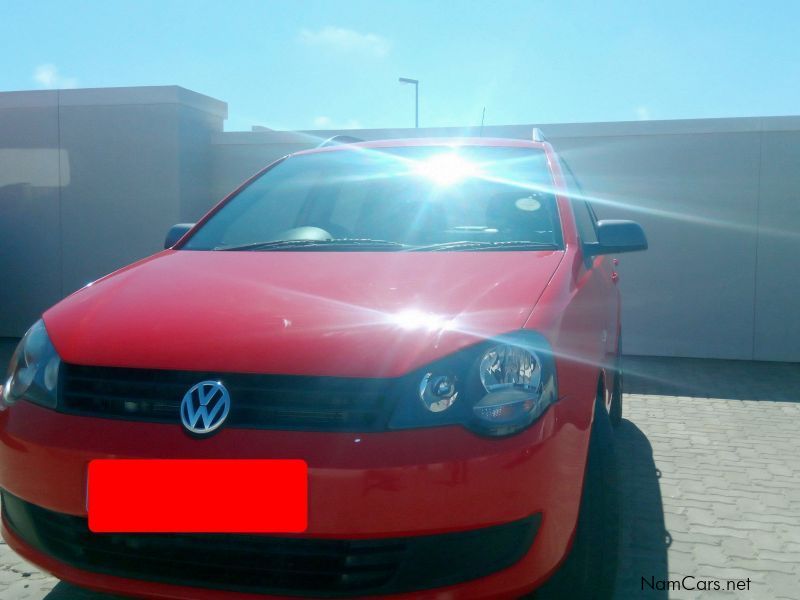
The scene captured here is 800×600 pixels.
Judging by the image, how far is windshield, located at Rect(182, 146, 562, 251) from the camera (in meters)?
3.17

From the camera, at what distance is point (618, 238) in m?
3.38

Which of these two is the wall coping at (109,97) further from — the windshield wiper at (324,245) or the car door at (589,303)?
the windshield wiper at (324,245)

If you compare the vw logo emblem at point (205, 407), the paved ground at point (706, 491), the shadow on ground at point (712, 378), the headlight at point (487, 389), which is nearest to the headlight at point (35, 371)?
the vw logo emblem at point (205, 407)

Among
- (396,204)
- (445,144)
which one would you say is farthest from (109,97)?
(396,204)

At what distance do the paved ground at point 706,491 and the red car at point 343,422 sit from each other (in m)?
0.88

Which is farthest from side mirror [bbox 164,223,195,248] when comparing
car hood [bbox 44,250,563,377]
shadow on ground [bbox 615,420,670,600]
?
shadow on ground [bbox 615,420,670,600]

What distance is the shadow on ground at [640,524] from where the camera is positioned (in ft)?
9.82

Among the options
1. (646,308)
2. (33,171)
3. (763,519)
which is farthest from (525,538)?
(33,171)

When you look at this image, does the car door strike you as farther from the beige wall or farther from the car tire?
the beige wall

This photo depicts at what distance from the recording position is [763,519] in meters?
3.69

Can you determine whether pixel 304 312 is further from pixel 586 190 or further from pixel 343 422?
pixel 586 190

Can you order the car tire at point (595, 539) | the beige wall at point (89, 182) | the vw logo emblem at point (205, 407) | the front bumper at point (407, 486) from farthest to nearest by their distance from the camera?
1. the beige wall at point (89, 182)
2. the car tire at point (595, 539)
3. the vw logo emblem at point (205, 407)
4. the front bumper at point (407, 486)

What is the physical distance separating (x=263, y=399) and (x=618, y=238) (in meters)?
1.92

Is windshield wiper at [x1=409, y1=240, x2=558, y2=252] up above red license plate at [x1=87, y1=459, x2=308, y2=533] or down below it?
above
